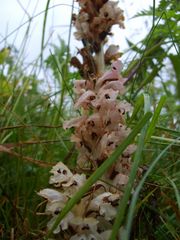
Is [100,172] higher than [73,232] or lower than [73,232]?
higher

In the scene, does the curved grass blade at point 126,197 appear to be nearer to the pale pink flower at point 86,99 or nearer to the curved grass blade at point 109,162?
the curved grass blade at point 109,162

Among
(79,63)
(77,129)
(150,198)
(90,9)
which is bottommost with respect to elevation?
(150,198)

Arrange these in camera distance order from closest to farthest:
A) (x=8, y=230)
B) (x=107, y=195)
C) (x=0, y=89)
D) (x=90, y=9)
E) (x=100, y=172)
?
(x=100, y=172), (x=107, y=195), (x=90, y=9), (x=8, y=230), (x=0, y=89)

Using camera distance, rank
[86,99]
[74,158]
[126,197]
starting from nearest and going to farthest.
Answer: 1. [126,197]
2. [86,99]
3. [74,158]

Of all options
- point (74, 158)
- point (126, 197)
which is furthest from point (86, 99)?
point (74, 158)

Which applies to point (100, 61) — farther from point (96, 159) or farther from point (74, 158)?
point (74, 158)

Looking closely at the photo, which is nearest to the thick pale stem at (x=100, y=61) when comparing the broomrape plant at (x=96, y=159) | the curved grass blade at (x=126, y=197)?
the broomrape plant at (x=96, y=159)

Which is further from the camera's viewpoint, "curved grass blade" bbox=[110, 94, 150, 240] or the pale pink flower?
the pale pink flower

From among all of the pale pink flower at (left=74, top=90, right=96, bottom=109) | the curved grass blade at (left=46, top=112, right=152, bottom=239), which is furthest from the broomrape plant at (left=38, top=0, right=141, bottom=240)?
the curved grass blade at (left=46, top=112, right=152, bottom=239)

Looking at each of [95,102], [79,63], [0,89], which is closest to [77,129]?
[95,102]

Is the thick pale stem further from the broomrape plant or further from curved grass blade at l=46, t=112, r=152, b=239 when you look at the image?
curved grass blade at l=46, t=112, r=152, b=239

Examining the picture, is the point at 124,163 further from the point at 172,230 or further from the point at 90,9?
the point at 90,9
